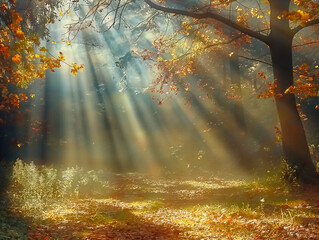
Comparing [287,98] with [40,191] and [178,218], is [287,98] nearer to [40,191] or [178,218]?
[178,218]

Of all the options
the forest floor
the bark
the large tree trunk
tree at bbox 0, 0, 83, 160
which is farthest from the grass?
the bark

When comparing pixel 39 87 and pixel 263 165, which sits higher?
pixel 39 87

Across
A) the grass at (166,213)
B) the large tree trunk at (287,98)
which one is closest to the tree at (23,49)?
the grass at (166,213)

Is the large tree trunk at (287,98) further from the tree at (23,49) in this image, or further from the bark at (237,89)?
the bark at (237,89)

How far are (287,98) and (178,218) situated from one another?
4974 millimetres

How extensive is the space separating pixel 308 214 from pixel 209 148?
15114mm

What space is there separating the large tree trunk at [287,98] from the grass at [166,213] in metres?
0.83

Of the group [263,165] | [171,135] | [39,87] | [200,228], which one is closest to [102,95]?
[39,87]

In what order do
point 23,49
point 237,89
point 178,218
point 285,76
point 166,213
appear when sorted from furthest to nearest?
point 237,89 < point 285,76 < point 166,213 < point 178,218 < point 23,49

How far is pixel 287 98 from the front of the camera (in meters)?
10.4

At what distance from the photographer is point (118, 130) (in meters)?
29.7

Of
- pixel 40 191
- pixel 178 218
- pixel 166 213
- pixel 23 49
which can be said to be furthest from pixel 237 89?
pixel 23 49

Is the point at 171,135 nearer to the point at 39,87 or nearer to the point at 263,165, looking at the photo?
the point at 263,165

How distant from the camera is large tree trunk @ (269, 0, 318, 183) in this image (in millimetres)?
10211
